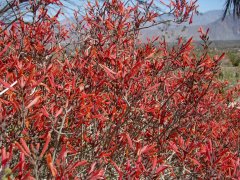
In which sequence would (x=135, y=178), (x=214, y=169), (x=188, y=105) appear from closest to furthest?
1. (x=135, y=178)
2. (x=214, y=169)
3. (x=188, y=105)

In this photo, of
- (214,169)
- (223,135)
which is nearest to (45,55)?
(214,169)

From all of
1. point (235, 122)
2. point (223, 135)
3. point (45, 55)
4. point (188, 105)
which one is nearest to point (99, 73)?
point (45, 55)

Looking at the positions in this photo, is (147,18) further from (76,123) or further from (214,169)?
(214,169)

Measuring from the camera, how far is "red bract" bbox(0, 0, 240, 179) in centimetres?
158

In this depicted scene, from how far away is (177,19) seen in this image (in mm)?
3059

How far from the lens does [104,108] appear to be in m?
2.40

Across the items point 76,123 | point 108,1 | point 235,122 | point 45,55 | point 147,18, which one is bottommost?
point 235,122

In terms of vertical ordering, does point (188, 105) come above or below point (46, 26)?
below

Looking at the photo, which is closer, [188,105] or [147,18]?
[188,105]

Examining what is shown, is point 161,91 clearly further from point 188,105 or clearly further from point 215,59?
point 215,59

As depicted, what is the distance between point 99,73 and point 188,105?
75cm

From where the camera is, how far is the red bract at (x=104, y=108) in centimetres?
158

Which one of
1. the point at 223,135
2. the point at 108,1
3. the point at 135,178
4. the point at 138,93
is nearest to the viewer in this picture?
the point at 135,178

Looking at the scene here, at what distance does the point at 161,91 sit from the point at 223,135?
83 cm
